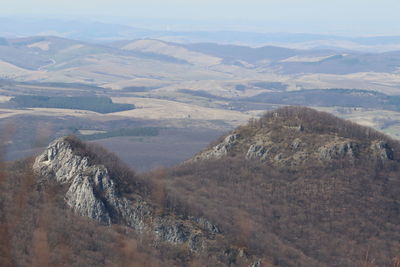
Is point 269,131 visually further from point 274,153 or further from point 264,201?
point 264,201

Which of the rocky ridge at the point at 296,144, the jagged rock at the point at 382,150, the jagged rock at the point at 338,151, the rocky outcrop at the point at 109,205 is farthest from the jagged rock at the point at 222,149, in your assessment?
the rocky outcrop at the point at 109,205

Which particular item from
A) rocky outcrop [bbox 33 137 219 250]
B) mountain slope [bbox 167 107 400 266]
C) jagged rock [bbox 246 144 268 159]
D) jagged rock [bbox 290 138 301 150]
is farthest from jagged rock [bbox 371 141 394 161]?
rocky outcrop [bbox 33 137 219 250]

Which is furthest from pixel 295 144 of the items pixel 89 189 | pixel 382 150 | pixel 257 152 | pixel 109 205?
pixel 89 189

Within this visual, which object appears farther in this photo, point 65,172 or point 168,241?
point 65,172

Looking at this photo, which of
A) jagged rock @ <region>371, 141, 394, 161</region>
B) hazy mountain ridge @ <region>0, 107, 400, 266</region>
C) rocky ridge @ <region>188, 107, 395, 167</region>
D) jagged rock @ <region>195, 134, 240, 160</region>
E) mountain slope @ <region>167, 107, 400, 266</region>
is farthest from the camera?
jagged rock @ <region>195, 134, 240, 160</region>

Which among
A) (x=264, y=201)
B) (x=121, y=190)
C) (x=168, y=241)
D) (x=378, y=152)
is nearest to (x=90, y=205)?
(x=121, y=190)

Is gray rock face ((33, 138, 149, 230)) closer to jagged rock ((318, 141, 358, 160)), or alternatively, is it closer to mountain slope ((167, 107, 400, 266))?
mountain slope ((167, 107, 400, 266))

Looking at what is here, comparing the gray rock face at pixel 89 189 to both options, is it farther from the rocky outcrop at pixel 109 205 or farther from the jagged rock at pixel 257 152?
the jagged rock at pixel 257 152
